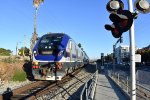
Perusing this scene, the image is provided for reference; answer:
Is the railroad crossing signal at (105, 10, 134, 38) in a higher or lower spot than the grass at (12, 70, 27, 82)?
higher

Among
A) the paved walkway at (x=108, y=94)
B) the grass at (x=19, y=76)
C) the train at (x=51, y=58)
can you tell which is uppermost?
the train at (x=51, y=58)

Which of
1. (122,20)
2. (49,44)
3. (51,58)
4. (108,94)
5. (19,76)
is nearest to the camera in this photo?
(122,20)

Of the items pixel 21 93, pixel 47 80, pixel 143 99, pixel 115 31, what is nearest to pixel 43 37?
pixel 47 80

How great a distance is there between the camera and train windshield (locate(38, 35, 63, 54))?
1067 inches

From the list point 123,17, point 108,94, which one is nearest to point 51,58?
point 108,94

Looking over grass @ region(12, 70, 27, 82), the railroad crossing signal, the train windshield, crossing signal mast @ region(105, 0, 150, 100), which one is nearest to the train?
the train windshield

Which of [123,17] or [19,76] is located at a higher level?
[123,17]

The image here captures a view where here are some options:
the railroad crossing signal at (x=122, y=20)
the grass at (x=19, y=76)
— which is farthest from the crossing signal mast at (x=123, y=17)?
the grass at (x=19, y=76)

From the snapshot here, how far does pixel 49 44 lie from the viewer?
90.3 ft

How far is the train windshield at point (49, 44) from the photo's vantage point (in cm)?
2711

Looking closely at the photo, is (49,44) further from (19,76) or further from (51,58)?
(19,76)

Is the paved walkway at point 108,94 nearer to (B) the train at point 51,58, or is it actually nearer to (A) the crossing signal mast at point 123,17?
(B) the train at point 51,58

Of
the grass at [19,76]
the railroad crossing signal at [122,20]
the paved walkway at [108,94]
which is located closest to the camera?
the railroad crossing signal at [122,20]

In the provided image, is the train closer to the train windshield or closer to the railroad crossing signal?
the train windshield
